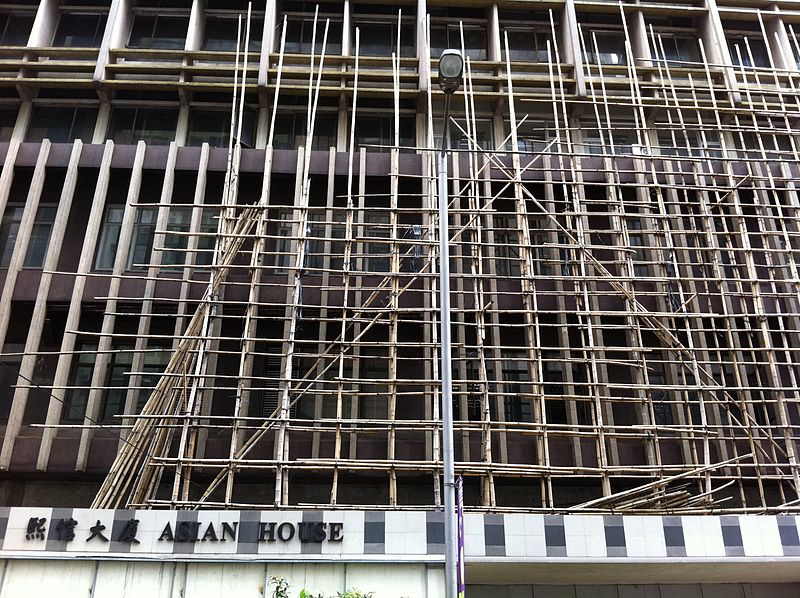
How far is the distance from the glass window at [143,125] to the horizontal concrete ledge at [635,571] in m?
16.2

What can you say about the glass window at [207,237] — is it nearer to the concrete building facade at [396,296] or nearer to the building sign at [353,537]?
the concrete building facade at [396,296]

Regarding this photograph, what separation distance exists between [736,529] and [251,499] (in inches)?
447

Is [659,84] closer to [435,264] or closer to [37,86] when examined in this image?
[435,264]

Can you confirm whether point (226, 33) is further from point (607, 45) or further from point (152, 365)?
point (607, 45)

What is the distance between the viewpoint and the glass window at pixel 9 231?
18562 mm

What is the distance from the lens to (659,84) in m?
20.4

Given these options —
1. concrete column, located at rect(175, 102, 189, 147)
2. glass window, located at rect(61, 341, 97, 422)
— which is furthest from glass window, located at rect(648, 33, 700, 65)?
glass window, located at rect(61, 341, 97, 422)

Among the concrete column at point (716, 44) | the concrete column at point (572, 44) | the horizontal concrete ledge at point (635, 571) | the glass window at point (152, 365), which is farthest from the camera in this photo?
the concrete column at point (716, 44)

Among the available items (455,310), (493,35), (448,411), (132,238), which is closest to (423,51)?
(493,35)

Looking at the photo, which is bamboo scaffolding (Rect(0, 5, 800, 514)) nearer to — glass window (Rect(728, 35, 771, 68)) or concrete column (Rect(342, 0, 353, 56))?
concrete column (Rect(342, 0, 353, 56))

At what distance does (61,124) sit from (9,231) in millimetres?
4143

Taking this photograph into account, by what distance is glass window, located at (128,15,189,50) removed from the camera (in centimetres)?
2214

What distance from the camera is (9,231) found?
19.0 metres

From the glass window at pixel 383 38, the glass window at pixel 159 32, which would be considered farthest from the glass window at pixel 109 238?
the glass window at pixel 383 38
